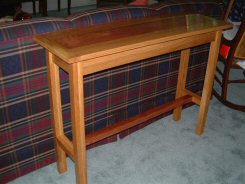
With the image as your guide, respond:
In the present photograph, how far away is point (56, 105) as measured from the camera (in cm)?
141

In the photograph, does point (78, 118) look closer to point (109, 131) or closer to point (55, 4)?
point (109, 131)

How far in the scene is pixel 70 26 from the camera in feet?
4.59

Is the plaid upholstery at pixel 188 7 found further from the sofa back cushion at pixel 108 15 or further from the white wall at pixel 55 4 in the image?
the white wall at pixel 55 4

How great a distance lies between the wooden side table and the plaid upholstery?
12 centimetres

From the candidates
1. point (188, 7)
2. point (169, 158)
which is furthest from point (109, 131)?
point (188, 7)

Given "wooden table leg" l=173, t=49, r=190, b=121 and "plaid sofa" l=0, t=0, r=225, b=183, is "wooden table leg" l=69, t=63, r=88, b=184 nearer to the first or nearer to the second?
"plaid sofa" l=0, t=0, r=225, b=183

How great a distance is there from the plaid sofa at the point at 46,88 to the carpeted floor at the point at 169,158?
3.5 inches

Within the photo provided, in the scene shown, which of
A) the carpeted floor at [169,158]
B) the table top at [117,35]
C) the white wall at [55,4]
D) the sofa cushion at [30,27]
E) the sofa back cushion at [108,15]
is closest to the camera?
the table top at [117,35]

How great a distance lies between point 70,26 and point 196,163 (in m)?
1.07

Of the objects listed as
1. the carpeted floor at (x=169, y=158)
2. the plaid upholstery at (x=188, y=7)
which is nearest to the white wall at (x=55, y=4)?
the plaid upholstery at (x=188, y=7)

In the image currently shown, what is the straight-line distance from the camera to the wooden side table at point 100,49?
1.15 meters

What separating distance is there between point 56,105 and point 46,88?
0.36 feet

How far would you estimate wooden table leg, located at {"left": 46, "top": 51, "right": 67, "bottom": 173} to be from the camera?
Result: 1.32 m

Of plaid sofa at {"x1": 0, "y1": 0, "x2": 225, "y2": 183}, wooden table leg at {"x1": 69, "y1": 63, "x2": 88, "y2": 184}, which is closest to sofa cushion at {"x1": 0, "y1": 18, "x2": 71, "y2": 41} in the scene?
plaid sofa at {"x1": 0, "y1": 0, "x2": 225, "y2": 183}
